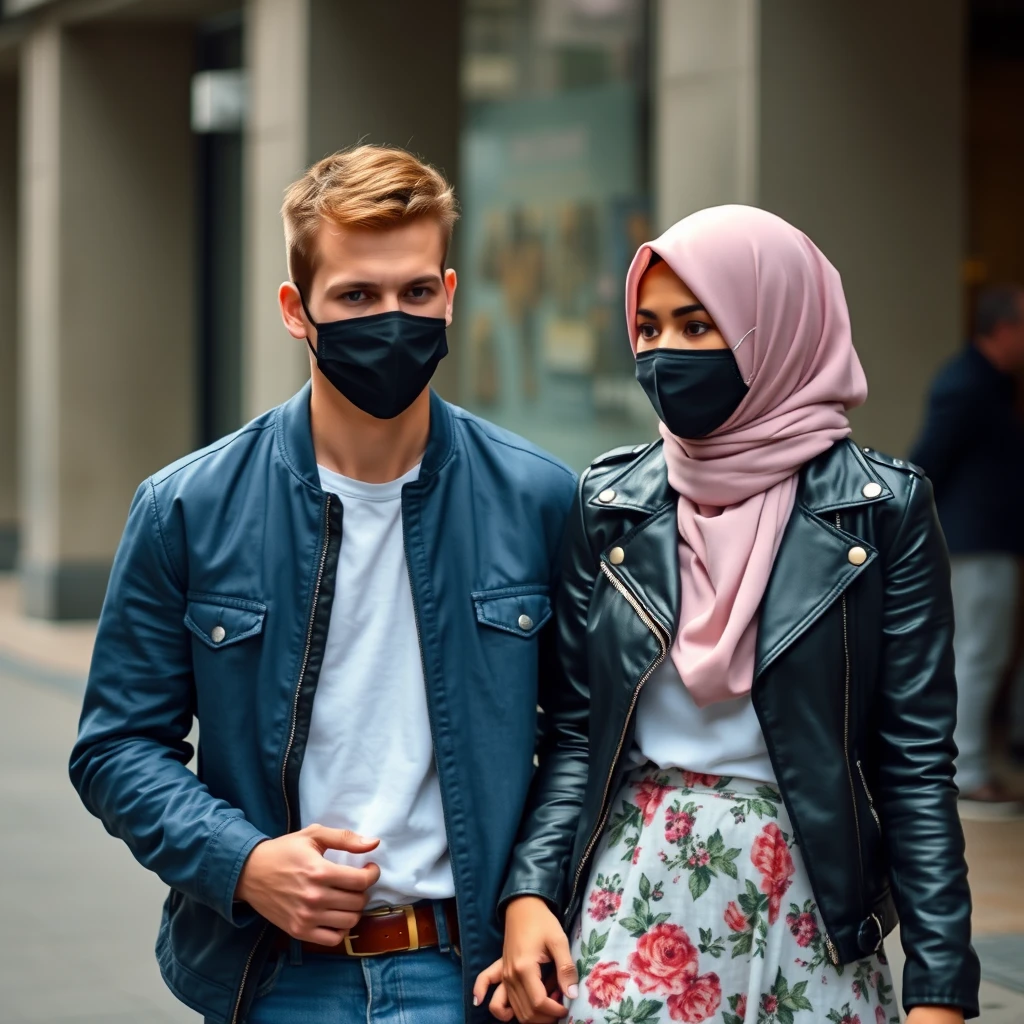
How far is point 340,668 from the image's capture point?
2775 mm

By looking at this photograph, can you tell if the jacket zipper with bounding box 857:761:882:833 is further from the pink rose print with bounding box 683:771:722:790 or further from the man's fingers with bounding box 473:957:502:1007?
the man's fingers with bounding box 473:957:502:1007

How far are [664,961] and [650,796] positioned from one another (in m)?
0.23

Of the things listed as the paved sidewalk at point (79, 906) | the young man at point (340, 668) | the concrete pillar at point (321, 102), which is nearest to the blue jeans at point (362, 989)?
the young man at point (340, 668)

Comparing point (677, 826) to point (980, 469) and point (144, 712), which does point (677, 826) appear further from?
point (980, 469)

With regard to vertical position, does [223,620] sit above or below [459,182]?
below

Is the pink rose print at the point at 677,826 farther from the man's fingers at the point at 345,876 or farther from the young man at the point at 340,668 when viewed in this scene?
the man's fingers at the point at 345,876

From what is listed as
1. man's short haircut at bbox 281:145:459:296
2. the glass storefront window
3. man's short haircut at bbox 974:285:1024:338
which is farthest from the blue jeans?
the glass storefront window

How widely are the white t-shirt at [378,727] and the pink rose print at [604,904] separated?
0.21 meters

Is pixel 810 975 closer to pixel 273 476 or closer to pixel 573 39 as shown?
pixel 273 476

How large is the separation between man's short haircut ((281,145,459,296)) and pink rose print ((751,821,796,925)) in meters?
0.97

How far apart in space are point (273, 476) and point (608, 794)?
27.2 inches

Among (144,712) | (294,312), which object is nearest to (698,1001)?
(144,712)

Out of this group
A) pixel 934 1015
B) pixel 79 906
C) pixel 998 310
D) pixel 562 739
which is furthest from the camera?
pixel 998 310

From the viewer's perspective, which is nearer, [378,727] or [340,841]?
[340,841]
